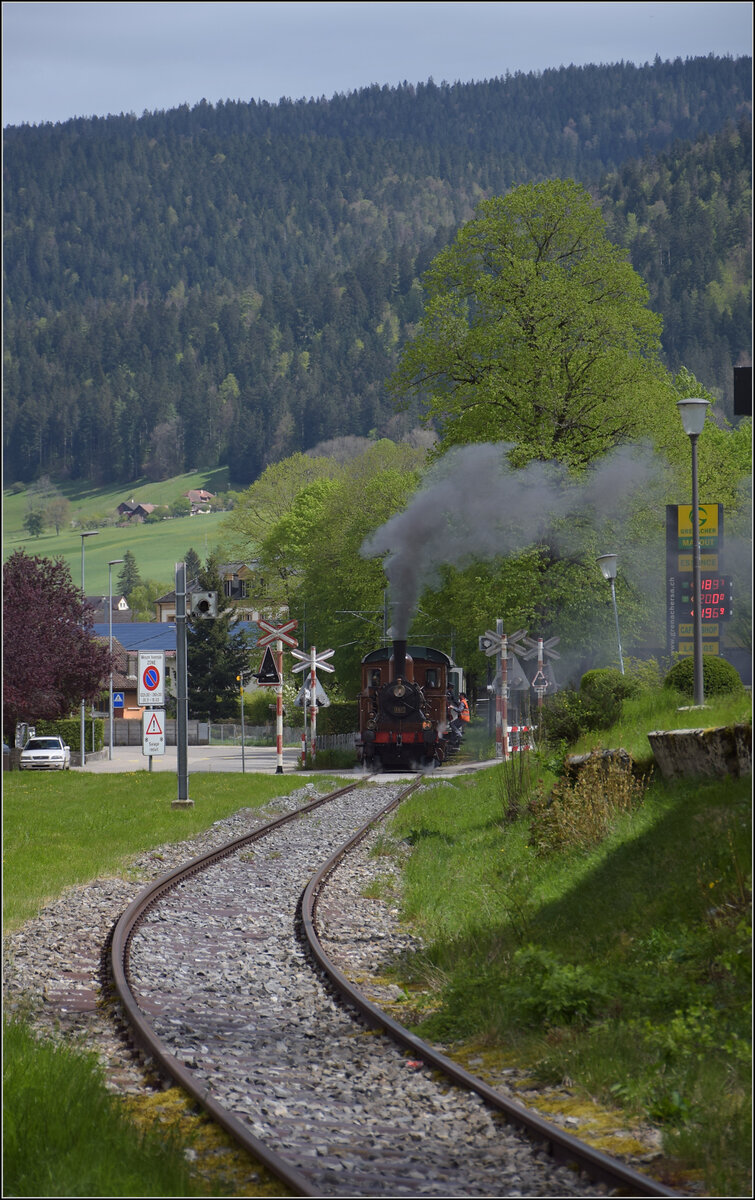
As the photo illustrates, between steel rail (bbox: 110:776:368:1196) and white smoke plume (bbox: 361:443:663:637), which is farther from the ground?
white smoke plume (bbox: 361:443:663:637)

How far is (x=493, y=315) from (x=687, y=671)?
1873 centimetres

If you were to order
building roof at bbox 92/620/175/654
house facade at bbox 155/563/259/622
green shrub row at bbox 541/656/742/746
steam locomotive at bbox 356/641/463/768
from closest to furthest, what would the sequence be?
1. green shrub row at bbox 541/656/742/746
2. steam locomotive at bbox 356/641/463/768
3. building roof at bbox 92/620/175/654
4. house facade at bbox 155/563/259/622

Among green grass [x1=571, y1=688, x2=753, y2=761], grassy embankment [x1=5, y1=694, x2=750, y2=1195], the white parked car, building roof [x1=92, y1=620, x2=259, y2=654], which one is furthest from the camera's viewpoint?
building roof [x1=92, y1=620, x2=259, y2=654]

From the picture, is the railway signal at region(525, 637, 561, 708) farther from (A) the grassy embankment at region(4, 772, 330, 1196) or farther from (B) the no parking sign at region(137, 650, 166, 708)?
(A) the grassy embankment at region(4, 772, 330, 1196)

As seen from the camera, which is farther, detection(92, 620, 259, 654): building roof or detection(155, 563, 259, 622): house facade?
detection(155, 563, 259, 622): house facade

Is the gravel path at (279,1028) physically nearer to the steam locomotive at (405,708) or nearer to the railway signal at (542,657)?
the railway signal at (542,657)

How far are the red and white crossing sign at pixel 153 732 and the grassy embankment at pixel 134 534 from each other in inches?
3285

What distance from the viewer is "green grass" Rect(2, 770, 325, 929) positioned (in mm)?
14555

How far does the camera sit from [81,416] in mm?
160875

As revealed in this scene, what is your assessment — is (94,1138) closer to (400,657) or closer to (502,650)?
(502,650)

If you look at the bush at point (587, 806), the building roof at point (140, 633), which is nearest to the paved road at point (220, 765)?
the building roof at point (140, 633)

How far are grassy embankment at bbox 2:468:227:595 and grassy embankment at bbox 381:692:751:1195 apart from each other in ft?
331

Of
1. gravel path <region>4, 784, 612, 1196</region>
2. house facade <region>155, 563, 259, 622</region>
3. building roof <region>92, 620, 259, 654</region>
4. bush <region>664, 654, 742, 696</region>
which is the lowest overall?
gravel path <region>4, 784, 612, 1196</region>

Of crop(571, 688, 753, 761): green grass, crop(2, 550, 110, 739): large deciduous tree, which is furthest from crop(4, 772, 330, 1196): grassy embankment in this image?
crop(2, 550, 110, 739): large deciduous tree
